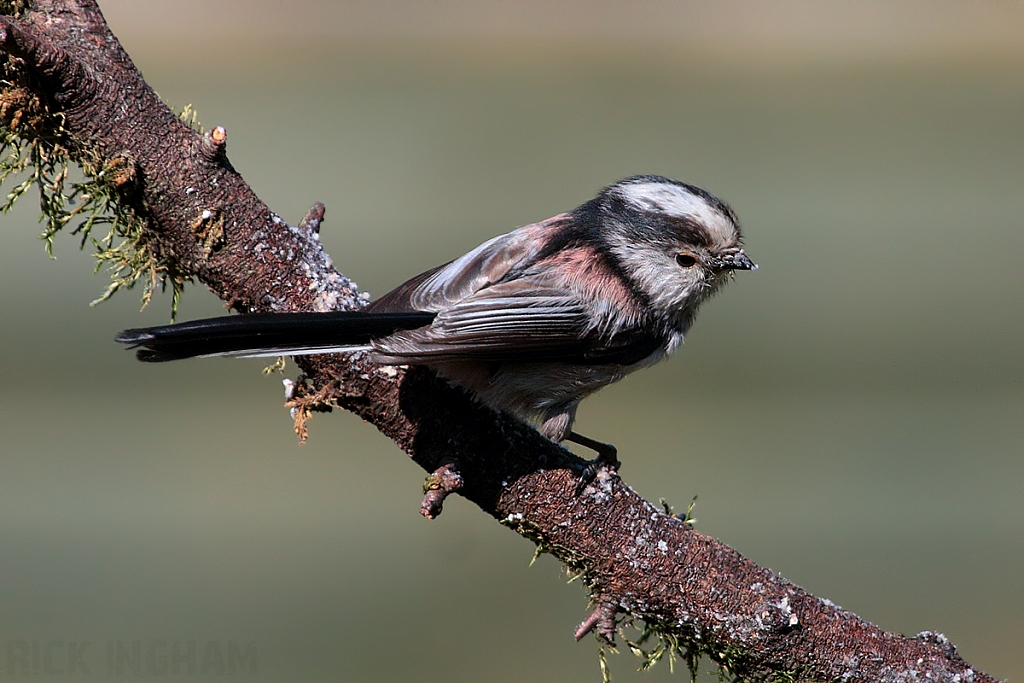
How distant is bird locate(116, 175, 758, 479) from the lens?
179 cm

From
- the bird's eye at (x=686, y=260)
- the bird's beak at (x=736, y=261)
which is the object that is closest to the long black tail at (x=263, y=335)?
the bird's eye at (x=686, y=260)

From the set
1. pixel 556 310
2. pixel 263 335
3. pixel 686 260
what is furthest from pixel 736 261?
pixel 263 335

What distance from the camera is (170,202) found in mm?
1826

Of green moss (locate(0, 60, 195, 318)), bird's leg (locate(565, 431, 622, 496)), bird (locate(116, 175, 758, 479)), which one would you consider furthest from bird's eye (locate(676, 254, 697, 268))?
green moss (locate(0, 60, 195, 318))

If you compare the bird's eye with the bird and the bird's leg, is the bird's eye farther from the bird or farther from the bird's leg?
the bird's leg

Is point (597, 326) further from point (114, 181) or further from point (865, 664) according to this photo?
point (114, 181)

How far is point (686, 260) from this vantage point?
2312 mm

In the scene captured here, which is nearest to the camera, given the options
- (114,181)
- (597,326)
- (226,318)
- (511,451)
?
(226,318)

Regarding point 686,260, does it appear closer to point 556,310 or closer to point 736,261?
point 736,261

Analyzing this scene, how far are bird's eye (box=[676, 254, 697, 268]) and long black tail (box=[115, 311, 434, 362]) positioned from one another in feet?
2.85

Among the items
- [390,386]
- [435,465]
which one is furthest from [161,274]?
[435,465]

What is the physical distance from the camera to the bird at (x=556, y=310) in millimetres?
1787

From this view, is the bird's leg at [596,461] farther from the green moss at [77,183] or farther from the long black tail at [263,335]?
the green moss at [77,183]

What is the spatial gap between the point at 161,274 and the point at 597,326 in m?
1.09
